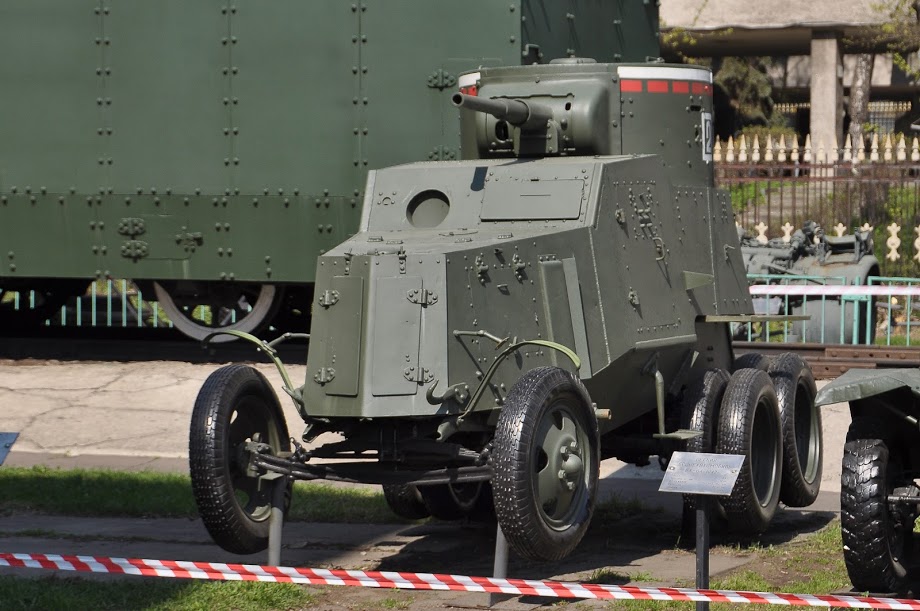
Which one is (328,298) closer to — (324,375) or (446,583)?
(324,375)

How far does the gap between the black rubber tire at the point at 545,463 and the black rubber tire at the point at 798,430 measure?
1.99 m

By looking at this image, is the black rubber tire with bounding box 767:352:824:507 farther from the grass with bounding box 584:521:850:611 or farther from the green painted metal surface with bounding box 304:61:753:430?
the green painted metal surface with bounding box 304:61:753:430

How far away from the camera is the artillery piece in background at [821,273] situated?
47.0 ft

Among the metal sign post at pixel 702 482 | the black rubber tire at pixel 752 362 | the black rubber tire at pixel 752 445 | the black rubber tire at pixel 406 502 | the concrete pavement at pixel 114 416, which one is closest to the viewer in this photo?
the metal sign post at pixel 702 482

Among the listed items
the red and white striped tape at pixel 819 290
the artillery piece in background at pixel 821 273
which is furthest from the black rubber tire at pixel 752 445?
the artillery piece in background at pixel 821 273

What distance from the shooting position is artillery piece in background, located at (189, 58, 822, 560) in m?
6.52

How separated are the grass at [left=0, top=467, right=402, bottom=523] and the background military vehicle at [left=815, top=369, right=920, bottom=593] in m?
3.13

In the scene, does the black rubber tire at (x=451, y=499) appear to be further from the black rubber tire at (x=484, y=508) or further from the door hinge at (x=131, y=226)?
the door hinge at (x=131, y=226)

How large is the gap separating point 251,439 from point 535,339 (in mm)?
1376

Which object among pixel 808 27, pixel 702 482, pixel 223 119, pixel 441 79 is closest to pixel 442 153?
pixel 441 79

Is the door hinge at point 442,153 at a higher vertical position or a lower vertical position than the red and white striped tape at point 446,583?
higher

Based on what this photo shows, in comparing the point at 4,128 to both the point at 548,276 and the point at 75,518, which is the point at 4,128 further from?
the point at 548,276

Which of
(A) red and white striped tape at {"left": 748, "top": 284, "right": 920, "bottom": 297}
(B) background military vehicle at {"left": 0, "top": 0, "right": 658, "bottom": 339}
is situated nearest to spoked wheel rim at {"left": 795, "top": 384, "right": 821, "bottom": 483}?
(B) background military vehicle at {"left": 0, "top": 0, "right": 658, "bottom": 339}

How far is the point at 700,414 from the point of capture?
7852 mm
